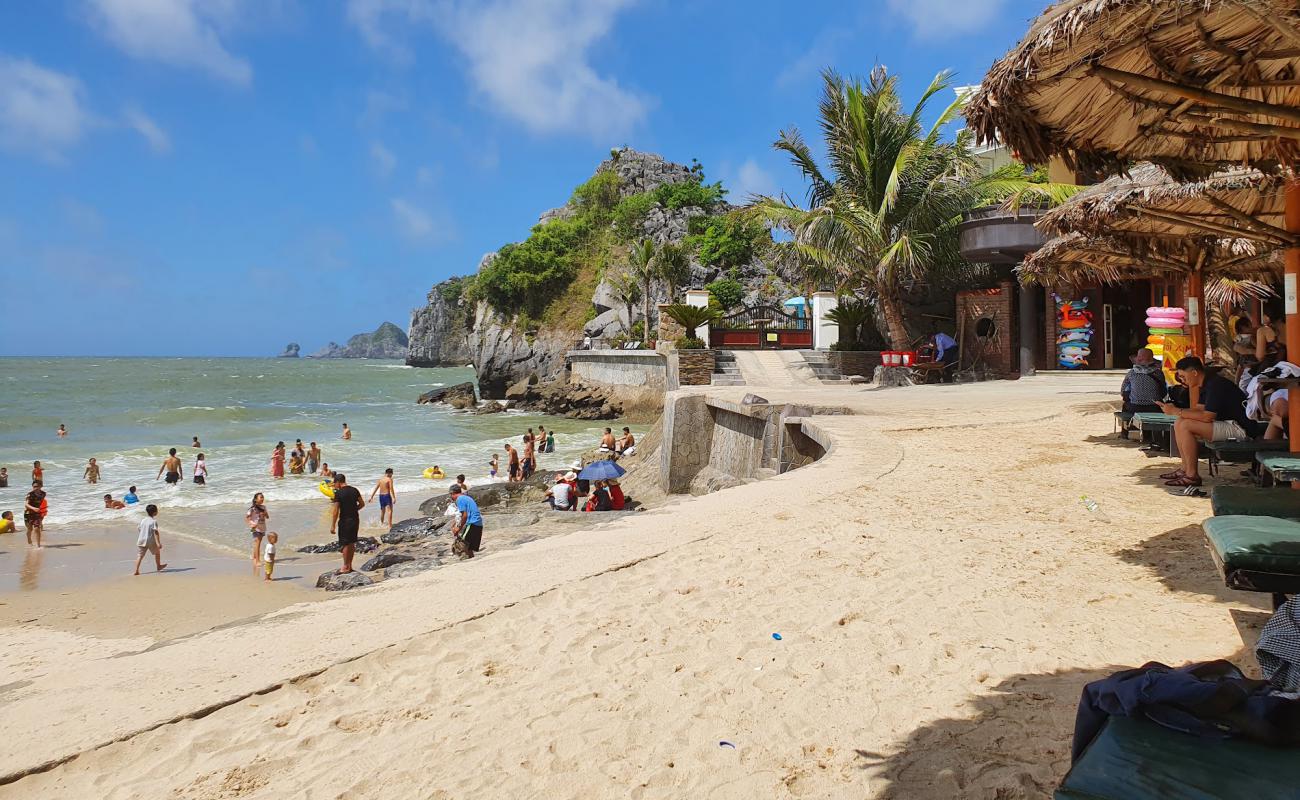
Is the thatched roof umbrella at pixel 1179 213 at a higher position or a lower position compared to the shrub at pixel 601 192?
lower

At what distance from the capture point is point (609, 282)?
44.2 m

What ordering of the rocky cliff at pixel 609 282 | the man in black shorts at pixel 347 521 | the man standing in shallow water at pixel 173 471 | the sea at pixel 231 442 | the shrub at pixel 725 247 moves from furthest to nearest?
the rocky cliff at pixel 609 282, the shrub at pixel 725 247, the man standing in shallow water at pixel 173 471, the sea at pixel 231 442, the man in black shorts at pixel 347 521

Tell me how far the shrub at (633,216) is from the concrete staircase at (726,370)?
26090 millimetres

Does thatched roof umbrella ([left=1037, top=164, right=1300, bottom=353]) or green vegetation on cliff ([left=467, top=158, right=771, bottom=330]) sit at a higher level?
green vegetation on cliff ([left=467, top=158, right=771, bottom=330])

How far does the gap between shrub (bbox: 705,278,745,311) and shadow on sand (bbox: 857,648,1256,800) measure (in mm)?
36445

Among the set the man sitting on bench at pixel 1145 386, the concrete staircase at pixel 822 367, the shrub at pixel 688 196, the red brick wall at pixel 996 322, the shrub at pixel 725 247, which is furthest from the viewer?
the shrub at pixel 688 196

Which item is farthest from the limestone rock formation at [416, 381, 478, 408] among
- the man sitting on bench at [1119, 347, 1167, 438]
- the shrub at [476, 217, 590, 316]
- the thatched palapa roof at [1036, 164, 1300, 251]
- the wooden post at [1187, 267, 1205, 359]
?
the thatched palapa roof at [1036, 164, 1300, 251]

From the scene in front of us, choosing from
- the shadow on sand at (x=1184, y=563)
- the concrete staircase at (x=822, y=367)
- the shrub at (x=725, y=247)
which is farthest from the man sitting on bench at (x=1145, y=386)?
the shrub at (x=725, y=247)

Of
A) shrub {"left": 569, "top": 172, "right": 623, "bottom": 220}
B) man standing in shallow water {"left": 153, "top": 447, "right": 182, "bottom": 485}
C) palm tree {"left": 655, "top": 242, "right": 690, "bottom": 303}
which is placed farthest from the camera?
shrub {"left": 569, "top": 172, "right": 623, "bottom": 220}

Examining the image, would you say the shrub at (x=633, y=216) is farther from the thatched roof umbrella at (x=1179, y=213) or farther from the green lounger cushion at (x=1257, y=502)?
the green lounger cushion at (x=1257, y=502)

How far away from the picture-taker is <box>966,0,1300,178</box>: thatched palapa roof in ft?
12.5

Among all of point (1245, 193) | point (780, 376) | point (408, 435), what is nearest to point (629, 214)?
point (408, 435)

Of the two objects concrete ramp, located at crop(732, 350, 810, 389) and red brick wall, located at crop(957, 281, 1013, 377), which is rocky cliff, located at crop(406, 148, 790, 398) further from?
red brick wall, located at crop(957, 281, 1013, 377)

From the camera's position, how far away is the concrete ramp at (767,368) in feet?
73.5
